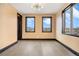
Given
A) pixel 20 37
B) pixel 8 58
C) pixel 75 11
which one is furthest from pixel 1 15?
pixel 20 37

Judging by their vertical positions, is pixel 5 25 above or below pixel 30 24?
below

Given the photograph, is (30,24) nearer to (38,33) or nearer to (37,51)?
(38,33)

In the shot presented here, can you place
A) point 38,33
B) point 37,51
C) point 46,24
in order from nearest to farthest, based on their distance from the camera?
point 37,51
point 38,33
point 46,24

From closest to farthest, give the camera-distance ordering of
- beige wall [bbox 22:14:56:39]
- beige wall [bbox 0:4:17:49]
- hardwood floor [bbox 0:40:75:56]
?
hardwood floor [bbox 0:40:75:56] → beige wall [bbox 0:4:17:49] → beige wall [bbox 22:14:56:39]

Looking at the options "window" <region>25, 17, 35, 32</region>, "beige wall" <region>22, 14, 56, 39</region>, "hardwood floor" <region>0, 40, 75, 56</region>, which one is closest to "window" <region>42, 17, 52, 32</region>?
"beige wall" <region>22, 14, 56, 39</region>

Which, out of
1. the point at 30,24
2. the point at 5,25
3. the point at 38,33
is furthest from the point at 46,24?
the point at 5,25

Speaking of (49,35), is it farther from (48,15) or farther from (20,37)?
(20,37)

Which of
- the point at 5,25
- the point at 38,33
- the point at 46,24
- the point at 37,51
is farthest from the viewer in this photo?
the point at 46,24

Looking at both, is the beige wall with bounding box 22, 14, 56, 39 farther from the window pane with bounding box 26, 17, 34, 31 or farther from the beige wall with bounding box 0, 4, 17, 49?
the beige wall with bounding box 0, 4, 17, 49

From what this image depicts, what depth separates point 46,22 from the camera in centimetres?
1242

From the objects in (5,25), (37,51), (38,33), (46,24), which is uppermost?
(46,24)

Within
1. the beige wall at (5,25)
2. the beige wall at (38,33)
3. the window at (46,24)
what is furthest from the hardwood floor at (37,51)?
the window at (46,24)

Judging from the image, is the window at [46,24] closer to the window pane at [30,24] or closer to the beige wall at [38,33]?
the beige wall at [38,33]

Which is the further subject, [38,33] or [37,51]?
[38,33]
